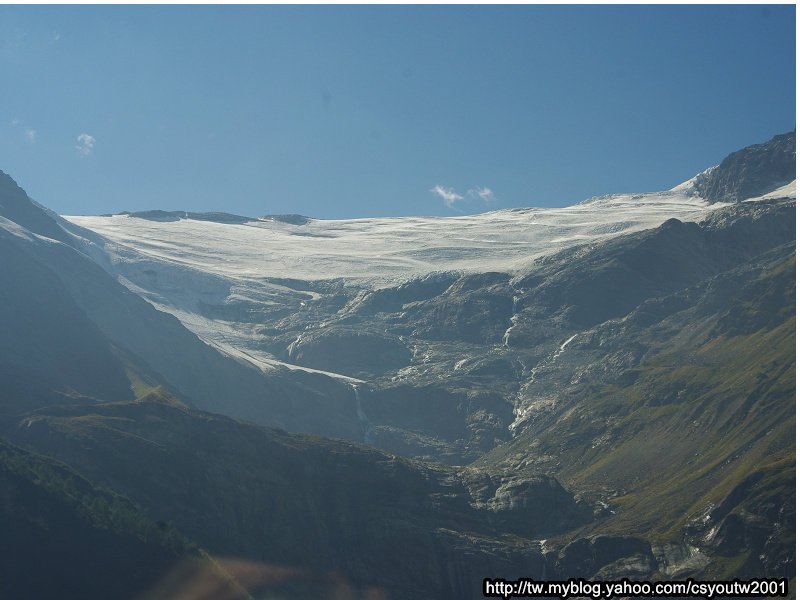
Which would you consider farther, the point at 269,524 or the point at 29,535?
the point at 269,524

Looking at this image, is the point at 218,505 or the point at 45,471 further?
the point at 218,505

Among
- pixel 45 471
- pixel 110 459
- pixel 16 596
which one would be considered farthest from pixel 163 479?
pixel 16 596

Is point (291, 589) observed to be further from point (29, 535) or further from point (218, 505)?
point (29, 535)

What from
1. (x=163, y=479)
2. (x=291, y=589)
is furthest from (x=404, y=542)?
(x=163, y=479)

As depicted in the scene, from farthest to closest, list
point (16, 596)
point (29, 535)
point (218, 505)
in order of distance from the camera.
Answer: point (218, 505)
point (29, 535)
point (16, 596)

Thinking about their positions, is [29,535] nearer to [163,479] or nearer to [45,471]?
[45,471]

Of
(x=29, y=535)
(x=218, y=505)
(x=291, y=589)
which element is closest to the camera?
(x=29, y=535)

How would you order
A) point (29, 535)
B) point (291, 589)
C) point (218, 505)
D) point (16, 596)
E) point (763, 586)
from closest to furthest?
1. point (16, 596)
2. point (29, 535)
3. point (763, 586)
4. point (291, 589)
5. point (218, 505)

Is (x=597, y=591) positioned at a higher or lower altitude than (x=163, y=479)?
lower

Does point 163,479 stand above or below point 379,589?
above
